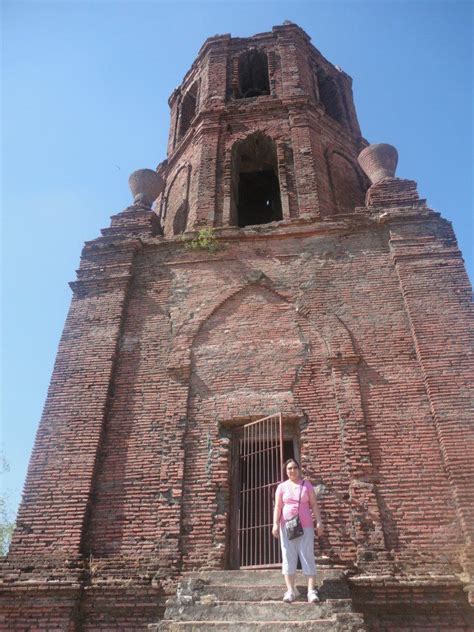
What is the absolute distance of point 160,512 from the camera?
6.66 meters

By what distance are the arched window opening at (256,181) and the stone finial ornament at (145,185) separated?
66.3 inches

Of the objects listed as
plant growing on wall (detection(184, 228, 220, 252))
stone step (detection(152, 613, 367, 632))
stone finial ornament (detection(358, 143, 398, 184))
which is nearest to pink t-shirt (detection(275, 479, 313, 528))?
stone step (detection(152, 613, 367, 632))

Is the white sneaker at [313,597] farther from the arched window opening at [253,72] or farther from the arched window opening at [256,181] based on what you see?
the arched window opening at [253,72]

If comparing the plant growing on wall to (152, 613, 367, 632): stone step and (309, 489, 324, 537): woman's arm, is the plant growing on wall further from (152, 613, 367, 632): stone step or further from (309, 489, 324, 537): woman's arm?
(152, 613, 367, 632): stone step

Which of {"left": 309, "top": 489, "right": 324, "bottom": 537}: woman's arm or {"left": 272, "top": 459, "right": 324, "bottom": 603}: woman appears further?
{"left": 309, "top": 489, "right": 324, "bottom": 537}: woman's arm

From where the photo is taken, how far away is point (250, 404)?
745 centimetres

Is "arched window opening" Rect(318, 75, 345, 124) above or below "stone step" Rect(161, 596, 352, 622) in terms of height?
above

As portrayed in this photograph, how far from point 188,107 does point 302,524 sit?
1311 cm

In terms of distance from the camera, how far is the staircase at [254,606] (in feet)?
15.3

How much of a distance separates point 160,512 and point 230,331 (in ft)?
9.61

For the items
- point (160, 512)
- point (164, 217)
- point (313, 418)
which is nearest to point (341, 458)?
point (313, 418)

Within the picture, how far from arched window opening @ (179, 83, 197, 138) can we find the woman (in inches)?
465

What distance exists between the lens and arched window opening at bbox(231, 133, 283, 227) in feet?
40.7

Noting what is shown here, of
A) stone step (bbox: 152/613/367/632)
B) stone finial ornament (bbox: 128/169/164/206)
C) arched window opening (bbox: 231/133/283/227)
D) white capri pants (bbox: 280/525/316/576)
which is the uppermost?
arched window opening (bbox: 231/133/283/227)
